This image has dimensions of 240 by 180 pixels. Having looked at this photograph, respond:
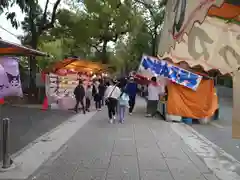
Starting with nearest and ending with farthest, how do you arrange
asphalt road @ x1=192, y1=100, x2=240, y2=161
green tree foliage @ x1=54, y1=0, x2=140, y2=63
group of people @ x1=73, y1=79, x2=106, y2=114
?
asphalt road @ x1=192, y1=100, x2=240, y2=161, group of people @ x1=73, y1=79, x2=106, y2=114, green tree foliage @ x1=54, y1=0, x2=140, y2=63

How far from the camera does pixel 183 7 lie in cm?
325

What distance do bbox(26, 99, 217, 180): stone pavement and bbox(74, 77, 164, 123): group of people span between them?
2475 mm

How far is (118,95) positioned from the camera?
14.7 metres

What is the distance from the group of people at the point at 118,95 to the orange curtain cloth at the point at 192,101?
61.5 inches

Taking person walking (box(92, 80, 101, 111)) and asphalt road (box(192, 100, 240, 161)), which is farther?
person walking (box(92, 80, 101, 111))

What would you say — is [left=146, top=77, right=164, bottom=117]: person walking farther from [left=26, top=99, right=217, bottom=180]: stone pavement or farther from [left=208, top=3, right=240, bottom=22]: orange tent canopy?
[left=208, top=3, right=240, bottom=22]: orange tent canopy

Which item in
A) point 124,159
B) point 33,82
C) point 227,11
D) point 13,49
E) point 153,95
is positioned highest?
point 13,49

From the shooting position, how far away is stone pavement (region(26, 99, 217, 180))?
6996 mm

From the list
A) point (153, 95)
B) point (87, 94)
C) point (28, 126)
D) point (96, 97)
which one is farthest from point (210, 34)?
point (96, 97)

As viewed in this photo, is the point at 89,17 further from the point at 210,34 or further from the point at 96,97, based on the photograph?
the point at 210,34

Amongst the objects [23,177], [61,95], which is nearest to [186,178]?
[23,177]

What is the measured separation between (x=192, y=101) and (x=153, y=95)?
6.95 ft

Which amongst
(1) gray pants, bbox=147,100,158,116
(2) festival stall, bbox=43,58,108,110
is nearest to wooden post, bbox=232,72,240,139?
(1) gray pants, bbox=147,100,158,116

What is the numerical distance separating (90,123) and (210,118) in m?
5.36
